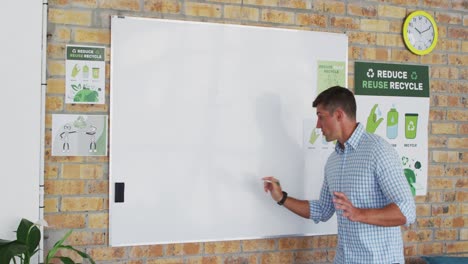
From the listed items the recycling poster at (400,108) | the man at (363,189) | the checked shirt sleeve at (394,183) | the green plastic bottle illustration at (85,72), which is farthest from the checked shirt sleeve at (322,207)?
the green plastic bottle illustration at (85,72)

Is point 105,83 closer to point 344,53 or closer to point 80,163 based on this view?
point 80,163

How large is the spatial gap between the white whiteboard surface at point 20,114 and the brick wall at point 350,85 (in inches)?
4.2

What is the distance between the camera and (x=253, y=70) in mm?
2932

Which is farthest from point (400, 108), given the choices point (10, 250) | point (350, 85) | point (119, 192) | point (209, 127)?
point (10, 250)

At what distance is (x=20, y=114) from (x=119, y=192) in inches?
24.4

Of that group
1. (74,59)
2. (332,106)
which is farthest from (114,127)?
(332,106)

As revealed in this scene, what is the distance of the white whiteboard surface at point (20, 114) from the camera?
245 centimetres

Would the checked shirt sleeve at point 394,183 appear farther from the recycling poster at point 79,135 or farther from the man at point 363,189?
the recycling poster at point 79,135

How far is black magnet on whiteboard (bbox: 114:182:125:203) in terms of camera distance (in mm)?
2678

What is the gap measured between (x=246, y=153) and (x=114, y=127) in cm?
75

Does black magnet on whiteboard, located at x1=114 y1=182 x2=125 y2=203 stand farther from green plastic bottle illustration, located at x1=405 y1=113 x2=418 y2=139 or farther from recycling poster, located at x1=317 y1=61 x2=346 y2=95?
green plastic bottle illustration, located at x1=405 y1=113 x2=418 y2=139

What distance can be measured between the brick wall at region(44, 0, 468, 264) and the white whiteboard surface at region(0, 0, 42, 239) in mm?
108

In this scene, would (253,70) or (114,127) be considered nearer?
(114,127)

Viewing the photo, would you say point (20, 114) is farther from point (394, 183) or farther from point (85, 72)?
point (394, 183)
